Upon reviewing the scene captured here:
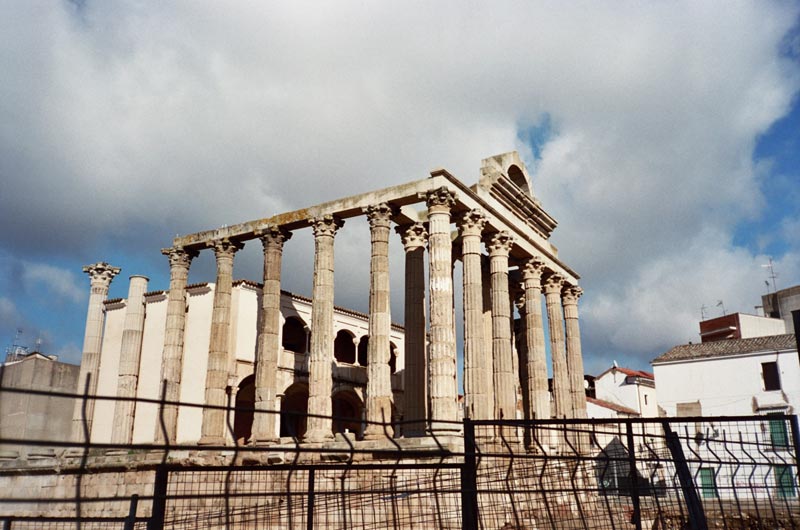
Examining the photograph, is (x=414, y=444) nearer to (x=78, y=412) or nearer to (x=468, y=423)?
(x=468, y=423)

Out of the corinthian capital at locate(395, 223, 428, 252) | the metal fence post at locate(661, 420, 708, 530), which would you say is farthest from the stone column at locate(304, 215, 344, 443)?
the metal fence post at locate(661, 420, 708, 530)

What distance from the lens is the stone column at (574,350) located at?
30.6 meters

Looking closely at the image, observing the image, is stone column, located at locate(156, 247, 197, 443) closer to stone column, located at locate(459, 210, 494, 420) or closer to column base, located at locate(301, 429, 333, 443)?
column base, located at locate(301, 429, 333, 443)

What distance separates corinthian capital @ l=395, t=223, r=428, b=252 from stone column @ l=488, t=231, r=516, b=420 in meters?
2.57

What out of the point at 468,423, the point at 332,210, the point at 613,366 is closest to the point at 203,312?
the point at 332,210

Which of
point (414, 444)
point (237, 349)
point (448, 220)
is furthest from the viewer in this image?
point (237, 349)

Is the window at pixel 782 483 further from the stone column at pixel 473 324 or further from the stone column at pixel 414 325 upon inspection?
the stone column at pixel 414 325

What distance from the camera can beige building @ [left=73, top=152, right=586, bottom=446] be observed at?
901 inches

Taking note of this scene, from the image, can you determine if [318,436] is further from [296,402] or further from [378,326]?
[296,402]

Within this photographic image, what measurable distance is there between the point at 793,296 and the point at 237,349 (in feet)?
120

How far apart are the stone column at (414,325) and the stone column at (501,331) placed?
2547 millimetres

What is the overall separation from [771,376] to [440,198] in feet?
70.8

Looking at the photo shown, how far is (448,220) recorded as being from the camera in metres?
23.0

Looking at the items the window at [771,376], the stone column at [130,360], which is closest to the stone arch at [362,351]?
the stone column at [130,360]
